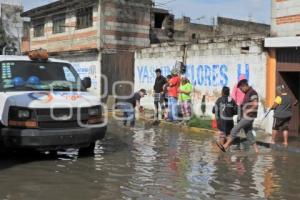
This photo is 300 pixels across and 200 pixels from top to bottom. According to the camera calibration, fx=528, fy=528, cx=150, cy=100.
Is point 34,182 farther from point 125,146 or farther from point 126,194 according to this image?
point 125,146

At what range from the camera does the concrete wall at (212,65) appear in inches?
623

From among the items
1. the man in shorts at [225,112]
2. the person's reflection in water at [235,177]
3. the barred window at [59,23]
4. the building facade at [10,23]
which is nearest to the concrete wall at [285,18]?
the man in shorts at [225,112]

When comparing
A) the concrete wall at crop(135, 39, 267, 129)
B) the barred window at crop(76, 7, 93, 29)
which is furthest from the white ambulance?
the barred window at crop(76, 7, 93, 29)

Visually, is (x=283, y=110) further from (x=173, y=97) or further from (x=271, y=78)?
(x=173, y=97)

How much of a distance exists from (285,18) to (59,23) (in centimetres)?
1986

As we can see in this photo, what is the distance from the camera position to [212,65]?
18.1 metres

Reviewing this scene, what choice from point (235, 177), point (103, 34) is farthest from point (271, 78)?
point (103, 34)

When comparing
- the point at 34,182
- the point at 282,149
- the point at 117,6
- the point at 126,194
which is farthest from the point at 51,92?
the point at 117,6

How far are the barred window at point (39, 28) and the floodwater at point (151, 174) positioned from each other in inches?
906

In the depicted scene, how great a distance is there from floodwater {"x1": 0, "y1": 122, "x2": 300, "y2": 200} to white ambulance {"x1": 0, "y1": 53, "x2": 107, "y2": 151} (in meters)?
0.48

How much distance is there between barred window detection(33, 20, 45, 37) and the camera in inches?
1363

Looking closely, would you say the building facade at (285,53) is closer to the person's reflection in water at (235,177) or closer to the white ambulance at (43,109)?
the person's reflection in water at (235,177)

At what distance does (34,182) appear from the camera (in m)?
8.41

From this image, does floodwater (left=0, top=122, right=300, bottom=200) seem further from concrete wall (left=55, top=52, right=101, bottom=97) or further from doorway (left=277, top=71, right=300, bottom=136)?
concrete wall (left=55, top=52, right=101, bottom=97)
